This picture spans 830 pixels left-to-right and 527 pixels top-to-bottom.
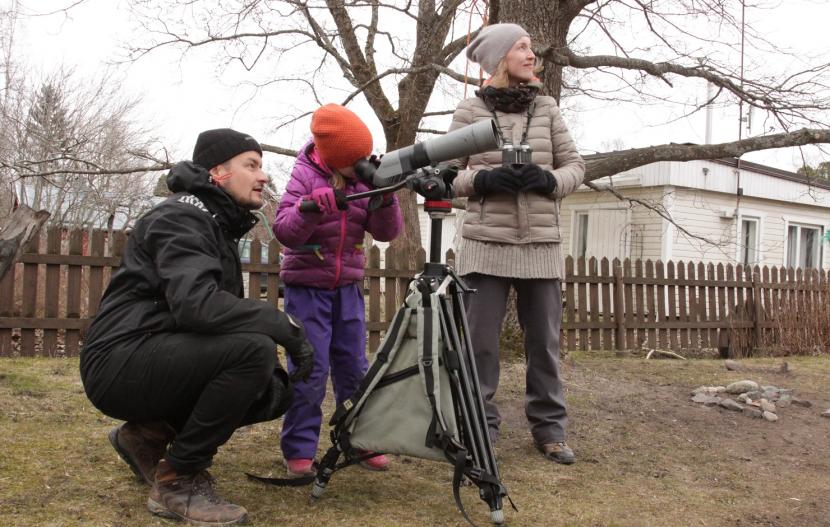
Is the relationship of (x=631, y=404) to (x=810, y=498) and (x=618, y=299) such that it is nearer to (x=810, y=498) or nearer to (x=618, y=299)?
(x=810, y=498)

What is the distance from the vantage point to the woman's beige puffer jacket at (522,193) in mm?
3518

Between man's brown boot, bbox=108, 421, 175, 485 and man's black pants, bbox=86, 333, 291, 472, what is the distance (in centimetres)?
29

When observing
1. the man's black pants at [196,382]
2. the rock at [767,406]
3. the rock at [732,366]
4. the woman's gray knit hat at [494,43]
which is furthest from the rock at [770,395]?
the man's black pants at [196,382]

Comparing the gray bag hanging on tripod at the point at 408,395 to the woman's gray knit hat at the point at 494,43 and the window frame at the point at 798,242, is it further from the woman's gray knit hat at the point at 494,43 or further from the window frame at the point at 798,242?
the window frame at the point at 798,242

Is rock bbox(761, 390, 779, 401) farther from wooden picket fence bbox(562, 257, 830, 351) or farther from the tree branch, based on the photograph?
wooden picket fence bbox(562, 257, 830, 351)

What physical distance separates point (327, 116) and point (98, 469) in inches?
67.7

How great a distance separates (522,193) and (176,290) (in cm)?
178

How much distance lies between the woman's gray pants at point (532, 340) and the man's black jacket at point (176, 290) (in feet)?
3.96

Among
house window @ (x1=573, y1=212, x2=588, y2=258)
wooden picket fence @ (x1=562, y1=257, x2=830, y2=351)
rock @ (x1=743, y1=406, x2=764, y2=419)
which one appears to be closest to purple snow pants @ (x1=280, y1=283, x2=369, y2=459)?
rock @ (x1=743, y1=406, x2=764, y2=419)

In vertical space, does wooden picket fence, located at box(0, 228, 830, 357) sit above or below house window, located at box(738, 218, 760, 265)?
below

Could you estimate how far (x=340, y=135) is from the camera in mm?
2926

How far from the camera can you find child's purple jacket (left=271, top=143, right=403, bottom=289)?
123 inches

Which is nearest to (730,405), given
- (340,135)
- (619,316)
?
(340,135)

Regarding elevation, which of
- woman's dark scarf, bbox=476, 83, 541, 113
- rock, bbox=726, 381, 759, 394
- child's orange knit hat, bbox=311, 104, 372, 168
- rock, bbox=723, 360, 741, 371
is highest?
woman's dark scarf, bbox=476, 83, 541, 113
